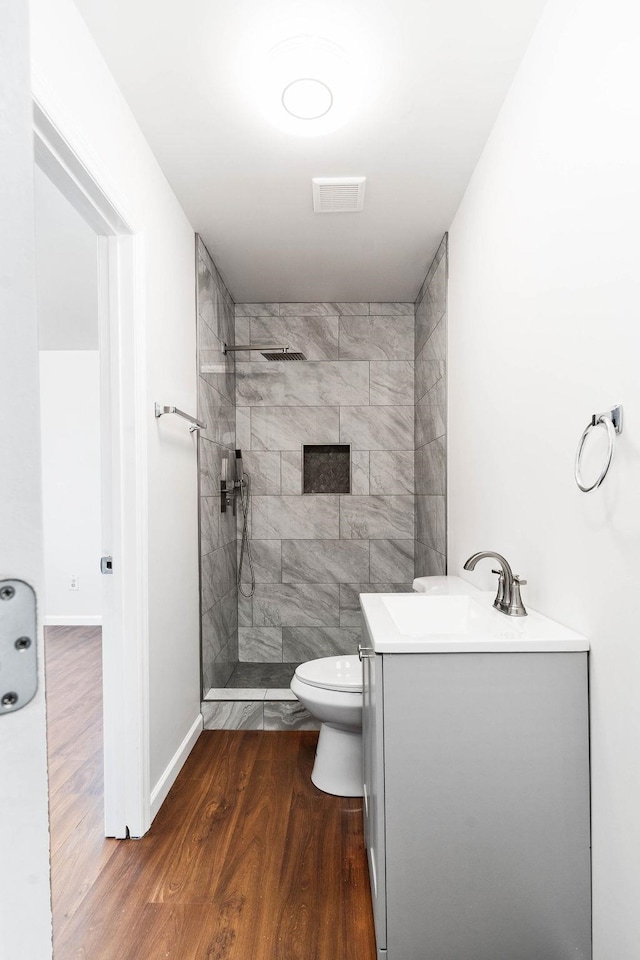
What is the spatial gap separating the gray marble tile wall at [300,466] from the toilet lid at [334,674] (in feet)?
5.00

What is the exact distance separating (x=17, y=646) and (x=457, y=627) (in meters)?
1.78

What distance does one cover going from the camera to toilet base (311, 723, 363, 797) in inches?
93.7

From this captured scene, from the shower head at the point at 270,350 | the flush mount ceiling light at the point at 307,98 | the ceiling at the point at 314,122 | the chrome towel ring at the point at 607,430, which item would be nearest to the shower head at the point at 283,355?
the shower head at the point at 270,350

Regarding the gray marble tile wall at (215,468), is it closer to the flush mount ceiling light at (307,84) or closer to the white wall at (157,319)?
the white wall at (157,319)

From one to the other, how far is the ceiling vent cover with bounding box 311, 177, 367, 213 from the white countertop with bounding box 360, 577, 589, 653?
168 cm

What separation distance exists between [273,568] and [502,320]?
262 cm

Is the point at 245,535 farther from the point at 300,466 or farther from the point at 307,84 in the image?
the point at 307,84

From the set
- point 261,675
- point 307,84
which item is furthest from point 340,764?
point 307,84

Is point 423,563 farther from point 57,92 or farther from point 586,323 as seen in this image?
point 57,92

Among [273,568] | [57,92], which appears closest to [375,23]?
[57,92]

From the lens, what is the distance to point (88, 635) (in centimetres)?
495

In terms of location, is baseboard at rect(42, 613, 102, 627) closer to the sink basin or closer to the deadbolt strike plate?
the sink basin

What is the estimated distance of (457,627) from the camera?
2.03 m

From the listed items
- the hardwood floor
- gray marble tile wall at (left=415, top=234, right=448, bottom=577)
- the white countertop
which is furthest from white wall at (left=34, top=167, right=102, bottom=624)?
the white countertop
